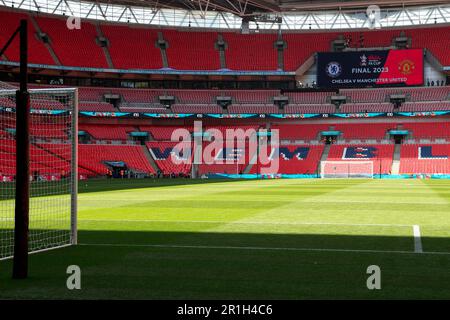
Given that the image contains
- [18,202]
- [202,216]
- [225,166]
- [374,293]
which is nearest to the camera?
[374,293]

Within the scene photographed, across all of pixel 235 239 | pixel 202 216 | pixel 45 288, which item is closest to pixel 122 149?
pixel 202 216

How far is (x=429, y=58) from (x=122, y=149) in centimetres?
4197

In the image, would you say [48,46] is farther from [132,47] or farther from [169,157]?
[169,157]

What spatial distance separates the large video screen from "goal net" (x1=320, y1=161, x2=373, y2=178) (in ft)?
41.1

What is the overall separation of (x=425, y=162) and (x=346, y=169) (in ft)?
30.1

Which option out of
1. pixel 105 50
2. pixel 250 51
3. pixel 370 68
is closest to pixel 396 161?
pixel 370 68

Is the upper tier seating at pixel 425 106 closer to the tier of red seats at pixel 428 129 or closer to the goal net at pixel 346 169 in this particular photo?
the tier of red seats at pixel 428 129

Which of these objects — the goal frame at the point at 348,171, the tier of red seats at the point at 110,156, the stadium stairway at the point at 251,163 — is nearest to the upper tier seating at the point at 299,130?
the stadium stairway at the point at 251,163

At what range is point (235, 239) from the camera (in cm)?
1254

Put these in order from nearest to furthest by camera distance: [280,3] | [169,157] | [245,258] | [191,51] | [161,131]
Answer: [245,258] < [280,3] < [169,157] < [161,131] < [191,51]

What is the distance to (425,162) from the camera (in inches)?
2601

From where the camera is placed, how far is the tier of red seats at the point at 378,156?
6656 cm
